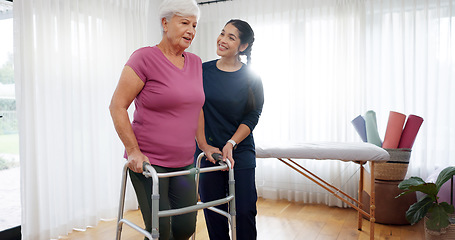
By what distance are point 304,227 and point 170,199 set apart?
1786mm

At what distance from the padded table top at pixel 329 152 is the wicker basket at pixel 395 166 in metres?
0.48

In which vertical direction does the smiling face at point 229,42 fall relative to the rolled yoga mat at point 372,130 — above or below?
above

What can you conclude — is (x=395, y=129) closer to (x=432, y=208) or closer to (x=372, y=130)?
(x=372, y=130)

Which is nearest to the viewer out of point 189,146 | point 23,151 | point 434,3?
point 189,146

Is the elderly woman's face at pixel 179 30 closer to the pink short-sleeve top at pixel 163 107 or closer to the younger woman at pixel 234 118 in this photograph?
the pink short-sleeve top at pixel 163 107

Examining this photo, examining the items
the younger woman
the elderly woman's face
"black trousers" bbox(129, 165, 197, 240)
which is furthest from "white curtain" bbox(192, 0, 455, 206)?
the elderly woman's face

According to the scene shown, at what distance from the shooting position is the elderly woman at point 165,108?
1.22 m

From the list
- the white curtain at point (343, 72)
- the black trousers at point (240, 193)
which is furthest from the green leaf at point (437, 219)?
the black trousers at point (240, 193)

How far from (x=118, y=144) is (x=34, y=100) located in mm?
877

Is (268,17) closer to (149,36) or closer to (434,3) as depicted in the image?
(149,36)

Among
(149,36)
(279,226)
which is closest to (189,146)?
(279,226)

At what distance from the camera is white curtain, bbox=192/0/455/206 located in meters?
3.15

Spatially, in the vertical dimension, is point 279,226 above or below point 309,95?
below

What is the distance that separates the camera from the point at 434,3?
123 inches
